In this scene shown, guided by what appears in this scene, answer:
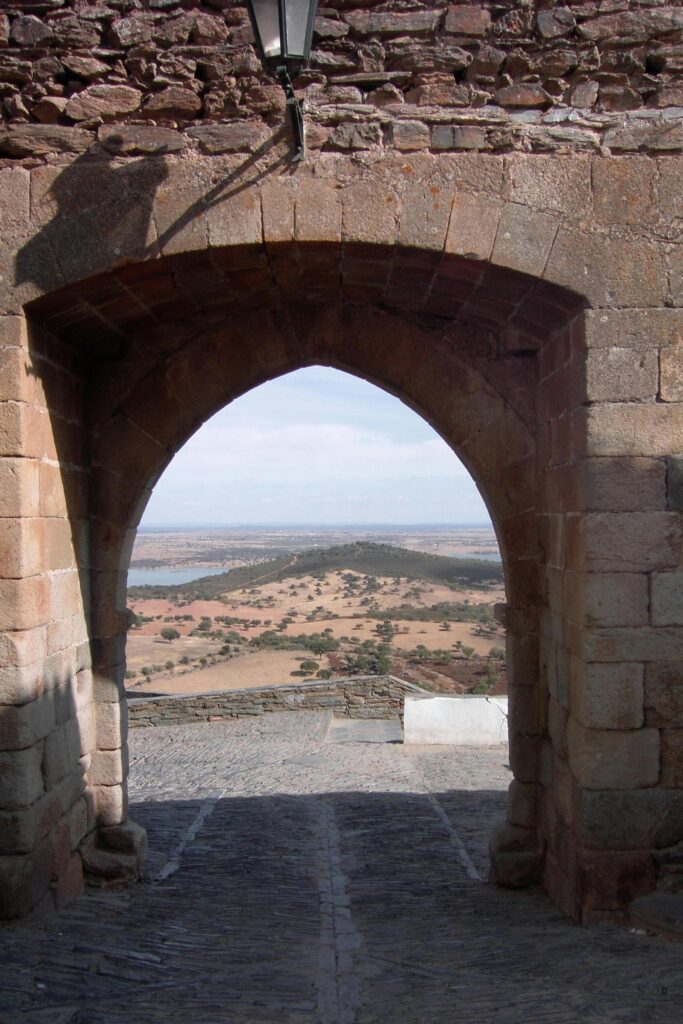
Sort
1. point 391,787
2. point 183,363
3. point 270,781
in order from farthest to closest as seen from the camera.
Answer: point 270,781 < point 391,787 < point 183,363

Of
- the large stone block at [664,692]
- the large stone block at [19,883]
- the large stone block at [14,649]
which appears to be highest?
the large stone block at [14,649]

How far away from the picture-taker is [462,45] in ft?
12.9

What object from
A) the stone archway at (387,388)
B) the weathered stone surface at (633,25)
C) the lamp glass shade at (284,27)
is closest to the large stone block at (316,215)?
the stone archway at (387,388)

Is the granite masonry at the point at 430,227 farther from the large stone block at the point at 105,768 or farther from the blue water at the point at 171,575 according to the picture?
the blue water at the point at 171,575

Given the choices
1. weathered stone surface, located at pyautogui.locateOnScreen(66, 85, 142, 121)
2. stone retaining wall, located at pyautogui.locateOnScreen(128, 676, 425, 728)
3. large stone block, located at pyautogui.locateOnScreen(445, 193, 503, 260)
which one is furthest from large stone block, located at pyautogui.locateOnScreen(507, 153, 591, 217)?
stone retaining wall, located at pyautogui.locateOnScreen(128, 676, 425, 728)

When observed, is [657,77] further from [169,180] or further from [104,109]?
[104,109]

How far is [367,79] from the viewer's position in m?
3.94

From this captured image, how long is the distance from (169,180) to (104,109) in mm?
476

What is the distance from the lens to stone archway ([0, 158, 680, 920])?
3.81 meters

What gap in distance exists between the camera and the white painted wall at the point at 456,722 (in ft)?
42.4

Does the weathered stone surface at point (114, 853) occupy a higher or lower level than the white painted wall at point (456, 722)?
higher

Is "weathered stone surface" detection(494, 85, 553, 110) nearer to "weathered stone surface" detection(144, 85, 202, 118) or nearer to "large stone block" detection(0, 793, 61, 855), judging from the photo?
"weathered stone surface" detection(144, 85, 202, 118)

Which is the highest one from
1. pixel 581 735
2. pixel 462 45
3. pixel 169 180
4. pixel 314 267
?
pixel 462 45

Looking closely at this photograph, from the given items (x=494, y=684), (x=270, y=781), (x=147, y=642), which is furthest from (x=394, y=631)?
(x=270, y=781)
